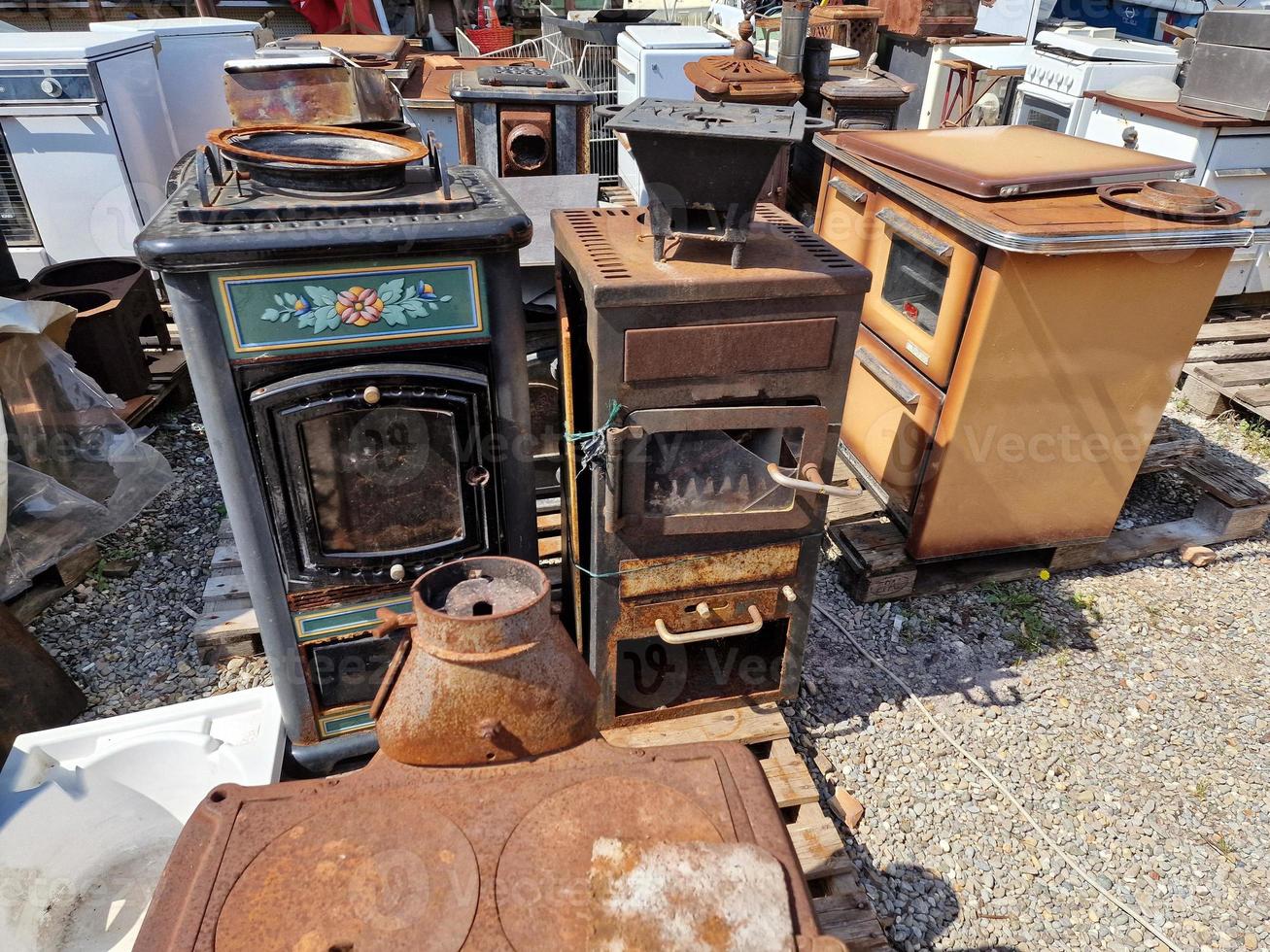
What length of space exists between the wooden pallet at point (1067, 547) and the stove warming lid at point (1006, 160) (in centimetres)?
156

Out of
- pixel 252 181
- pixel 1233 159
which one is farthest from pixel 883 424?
pixel 1233 159

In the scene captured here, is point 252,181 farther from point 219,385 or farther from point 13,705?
point 13,705

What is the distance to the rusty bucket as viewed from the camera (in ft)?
4.97

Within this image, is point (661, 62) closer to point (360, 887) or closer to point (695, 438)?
point (695, 438)

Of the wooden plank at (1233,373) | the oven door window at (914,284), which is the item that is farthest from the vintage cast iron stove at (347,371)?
the wooden plank at (1233,373)

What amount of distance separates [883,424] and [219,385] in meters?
3.03

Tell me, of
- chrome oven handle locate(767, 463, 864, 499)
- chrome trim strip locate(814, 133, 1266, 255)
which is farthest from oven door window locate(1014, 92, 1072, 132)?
chrome oven handle locate(767, 463, 864, 499)

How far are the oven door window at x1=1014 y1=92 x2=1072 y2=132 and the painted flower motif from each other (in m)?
5.86

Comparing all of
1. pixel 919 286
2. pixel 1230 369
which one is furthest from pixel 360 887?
pixel 1230 369

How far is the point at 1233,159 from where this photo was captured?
5266 millimetres

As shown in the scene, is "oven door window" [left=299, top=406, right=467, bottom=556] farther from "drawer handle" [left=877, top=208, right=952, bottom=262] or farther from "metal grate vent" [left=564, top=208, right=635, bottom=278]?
"drawer handle" [left=877, top=208, right=952, bottom=262]

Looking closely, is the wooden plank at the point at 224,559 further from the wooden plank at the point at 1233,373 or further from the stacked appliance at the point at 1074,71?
the stacked appliance at the point at 1074,71

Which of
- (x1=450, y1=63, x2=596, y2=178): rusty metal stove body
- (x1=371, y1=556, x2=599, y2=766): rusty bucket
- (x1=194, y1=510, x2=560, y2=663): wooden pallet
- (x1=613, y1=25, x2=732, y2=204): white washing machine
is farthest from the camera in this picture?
(x1=613, y1=25, x2=732, y2=204): white washing machine

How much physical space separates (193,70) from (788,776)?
6.76 metres
